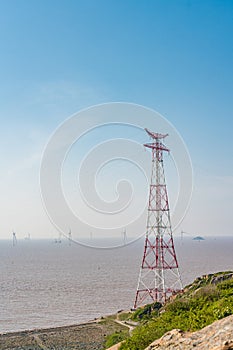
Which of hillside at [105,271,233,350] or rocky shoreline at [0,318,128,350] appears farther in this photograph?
rocky shoreline at [0,318,128,350]

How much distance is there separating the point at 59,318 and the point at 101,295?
14.9m

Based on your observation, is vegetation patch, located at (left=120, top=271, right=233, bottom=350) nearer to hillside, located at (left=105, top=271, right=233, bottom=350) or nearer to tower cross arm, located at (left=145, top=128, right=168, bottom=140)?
hillside, located at (left=105, top=271, right=233, bottom=350)

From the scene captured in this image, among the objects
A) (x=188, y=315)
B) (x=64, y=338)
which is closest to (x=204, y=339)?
(x=188, y=315)

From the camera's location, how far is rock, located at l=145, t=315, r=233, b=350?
7.53 meters

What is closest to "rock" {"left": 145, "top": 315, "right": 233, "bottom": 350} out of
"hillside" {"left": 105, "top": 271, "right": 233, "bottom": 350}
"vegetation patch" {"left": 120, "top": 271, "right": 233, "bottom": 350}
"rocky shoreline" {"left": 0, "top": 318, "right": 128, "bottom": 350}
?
"hillside" {"left": 105, "top": 271, "right": 233, "bottom": 350}

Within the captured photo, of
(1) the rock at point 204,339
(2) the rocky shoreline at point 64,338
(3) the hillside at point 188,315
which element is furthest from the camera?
(2) the rocky shoreline at point 64,338

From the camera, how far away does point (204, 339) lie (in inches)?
325

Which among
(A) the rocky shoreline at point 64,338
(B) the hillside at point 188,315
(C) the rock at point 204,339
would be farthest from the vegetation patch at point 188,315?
(A) the rocky shoreline at point 64,338

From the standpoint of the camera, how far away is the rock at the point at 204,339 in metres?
7.53

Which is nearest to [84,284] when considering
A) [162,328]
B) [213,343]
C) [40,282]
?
[40,282]

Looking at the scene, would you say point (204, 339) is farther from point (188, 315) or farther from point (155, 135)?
point (155, 135)

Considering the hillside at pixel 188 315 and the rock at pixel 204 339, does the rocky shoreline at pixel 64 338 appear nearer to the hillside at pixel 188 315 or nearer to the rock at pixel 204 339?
the hillside at pixel 188 315

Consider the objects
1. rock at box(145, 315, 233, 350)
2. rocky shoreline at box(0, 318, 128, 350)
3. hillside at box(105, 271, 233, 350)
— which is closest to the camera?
rock at box(145, 315, 233, 350)

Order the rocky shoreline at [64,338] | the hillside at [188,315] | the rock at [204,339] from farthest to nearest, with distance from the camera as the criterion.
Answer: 1. the rocky shoreline at [64,338]
2. the hillside at [188,315]
3. the rock at [204,339]
